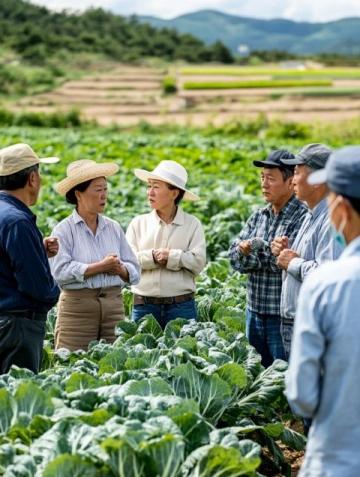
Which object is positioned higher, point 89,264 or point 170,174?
point 170,174

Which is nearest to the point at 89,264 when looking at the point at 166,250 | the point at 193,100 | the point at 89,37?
the point at 166,250

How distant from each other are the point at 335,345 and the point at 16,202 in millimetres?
2714

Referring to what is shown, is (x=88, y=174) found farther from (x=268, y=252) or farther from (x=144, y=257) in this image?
(x=268, y=252)

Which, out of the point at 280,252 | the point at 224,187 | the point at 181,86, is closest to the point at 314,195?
the point at 280,252

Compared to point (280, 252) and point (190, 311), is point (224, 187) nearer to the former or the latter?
point (190, 311)

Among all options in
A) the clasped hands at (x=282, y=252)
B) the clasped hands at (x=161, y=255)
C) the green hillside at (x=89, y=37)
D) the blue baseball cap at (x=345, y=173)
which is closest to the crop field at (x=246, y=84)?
the green hillside at (x=89, y=37)

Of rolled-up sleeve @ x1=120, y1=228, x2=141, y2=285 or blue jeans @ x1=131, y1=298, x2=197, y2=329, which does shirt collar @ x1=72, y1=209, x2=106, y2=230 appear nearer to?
rolled-up sleeve @ x1=120, y1=228, x2=141, y2=285

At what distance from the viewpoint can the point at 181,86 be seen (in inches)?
2822

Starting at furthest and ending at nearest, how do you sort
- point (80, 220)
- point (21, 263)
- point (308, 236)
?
point (80, 220) < point (308, 236) < point (21, 263)

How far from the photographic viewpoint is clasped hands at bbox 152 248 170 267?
706cm

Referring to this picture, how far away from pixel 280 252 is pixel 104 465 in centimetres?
208

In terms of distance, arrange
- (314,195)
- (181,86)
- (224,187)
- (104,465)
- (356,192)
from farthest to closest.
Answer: (181,86) < (224,187) < (314,195) < (104,465) < (356,192)

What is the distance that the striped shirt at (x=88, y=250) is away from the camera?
6.72 metres

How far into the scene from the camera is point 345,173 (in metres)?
3.53
